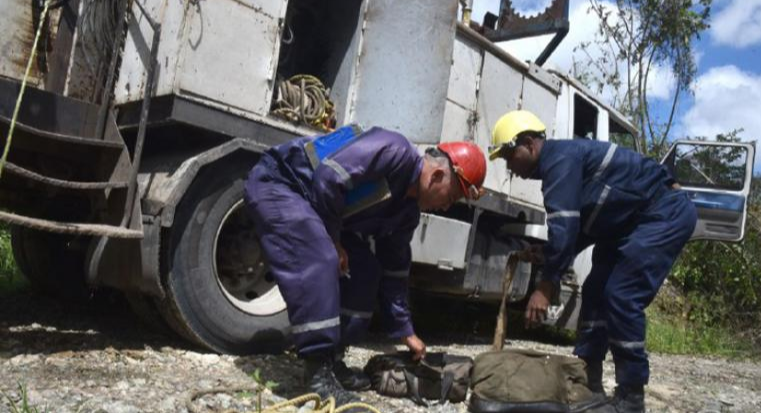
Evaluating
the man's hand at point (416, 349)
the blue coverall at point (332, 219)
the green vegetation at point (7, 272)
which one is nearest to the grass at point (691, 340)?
the man's hand at point (416, 349)

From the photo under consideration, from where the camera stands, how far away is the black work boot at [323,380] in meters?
2.76

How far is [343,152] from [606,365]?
11.3 ft

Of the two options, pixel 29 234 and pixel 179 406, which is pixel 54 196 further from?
pixel 179 406

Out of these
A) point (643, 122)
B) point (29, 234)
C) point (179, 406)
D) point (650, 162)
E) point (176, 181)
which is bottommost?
point (179, 406)

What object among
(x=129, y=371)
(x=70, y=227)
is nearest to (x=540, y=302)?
(x=129, y=371)

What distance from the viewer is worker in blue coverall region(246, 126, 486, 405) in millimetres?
2754

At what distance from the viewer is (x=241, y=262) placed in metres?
3.70

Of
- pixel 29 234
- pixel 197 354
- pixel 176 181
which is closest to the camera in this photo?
pixel 176 181

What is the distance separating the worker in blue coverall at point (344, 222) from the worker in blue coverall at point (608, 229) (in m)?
0.43

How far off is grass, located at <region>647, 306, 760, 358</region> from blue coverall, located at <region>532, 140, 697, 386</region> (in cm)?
443

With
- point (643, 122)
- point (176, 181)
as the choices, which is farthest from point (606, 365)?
point (643, 122)

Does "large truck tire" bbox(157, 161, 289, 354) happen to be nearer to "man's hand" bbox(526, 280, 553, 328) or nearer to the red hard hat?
the red hard hat

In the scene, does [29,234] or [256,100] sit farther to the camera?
[29,234]

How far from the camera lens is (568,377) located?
332cm
